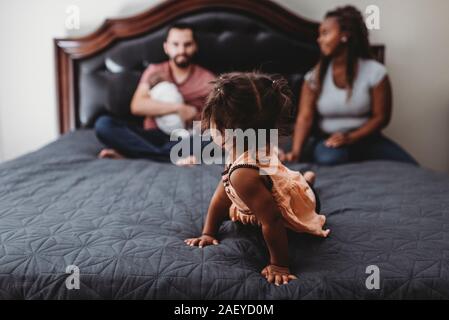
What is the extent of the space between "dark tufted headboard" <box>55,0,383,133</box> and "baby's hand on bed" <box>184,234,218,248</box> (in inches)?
53.2

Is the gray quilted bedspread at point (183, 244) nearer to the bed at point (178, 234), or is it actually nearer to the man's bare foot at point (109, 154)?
the bed at point (178, 234)

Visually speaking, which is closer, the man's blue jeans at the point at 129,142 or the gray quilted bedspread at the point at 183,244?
the gray quilted bedspread at the point at 183,244

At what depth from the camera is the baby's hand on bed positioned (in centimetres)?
105

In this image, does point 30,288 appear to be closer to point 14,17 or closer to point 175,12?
point 175,12

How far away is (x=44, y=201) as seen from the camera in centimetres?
129

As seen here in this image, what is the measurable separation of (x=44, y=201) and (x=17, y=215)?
0.13 metres

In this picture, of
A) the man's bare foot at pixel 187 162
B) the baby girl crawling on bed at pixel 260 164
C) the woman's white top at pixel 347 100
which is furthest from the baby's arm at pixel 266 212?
the woman's white top at pixel 347 100

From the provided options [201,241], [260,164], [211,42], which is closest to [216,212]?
[201,241]

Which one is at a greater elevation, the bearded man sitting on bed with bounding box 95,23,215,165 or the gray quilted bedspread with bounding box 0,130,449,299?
the bearded man sitting on bed with bounding box 95,23,215,165

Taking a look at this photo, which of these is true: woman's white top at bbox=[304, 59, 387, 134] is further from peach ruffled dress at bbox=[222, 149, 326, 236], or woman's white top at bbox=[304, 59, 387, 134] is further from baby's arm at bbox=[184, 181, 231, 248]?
→ baby's arm at bbox=[184, 181, 231, 248]

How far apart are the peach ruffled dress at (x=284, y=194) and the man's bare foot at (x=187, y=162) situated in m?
0.72

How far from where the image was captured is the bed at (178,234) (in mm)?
879

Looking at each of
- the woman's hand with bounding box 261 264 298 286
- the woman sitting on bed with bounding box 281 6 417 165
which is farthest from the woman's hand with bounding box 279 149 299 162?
the woman's hand with bounding box 261 264 298 286

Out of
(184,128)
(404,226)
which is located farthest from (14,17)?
(404,226)
